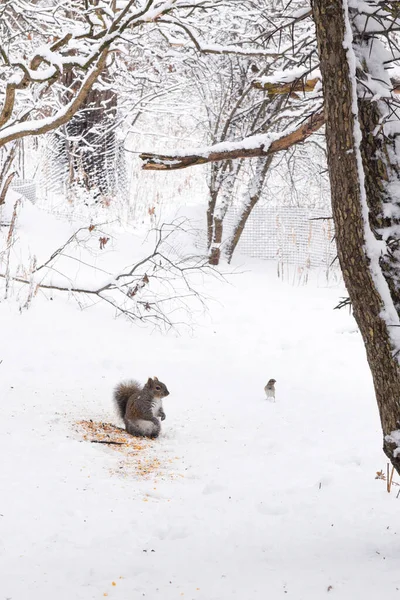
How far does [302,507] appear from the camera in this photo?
164 inches

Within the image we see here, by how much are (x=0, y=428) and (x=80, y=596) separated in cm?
238

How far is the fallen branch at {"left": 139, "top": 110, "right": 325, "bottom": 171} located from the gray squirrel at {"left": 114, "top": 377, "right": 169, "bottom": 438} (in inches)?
80.3

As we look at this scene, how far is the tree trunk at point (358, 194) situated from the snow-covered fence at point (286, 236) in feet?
33.0

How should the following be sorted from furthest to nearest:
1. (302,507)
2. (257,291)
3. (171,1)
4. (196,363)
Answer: (257,291), (196,363), (171,1), (302,507)

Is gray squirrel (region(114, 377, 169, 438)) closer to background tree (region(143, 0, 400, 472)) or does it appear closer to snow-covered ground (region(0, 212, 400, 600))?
snow-covered ground (region(0, 212, 400, 600))

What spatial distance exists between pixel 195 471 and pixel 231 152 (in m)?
2.23

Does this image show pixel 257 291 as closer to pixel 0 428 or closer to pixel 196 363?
pixel 196 363

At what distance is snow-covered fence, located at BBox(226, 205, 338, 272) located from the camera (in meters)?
13.5

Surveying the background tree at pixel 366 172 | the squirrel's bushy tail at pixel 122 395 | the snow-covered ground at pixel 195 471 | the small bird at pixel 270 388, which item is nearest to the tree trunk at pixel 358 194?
the background tree at pixel 366 172

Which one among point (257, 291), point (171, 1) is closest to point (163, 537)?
point (171, 1)

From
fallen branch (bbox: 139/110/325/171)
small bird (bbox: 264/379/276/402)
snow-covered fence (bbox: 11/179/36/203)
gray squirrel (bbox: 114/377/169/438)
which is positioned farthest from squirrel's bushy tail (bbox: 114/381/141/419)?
snow-covered fence (bbox: 11/179/36/203)

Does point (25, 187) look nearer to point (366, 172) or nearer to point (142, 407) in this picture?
point (142, 407)

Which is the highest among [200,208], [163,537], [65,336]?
[200,208]

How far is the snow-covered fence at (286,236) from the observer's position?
44.2 feet
